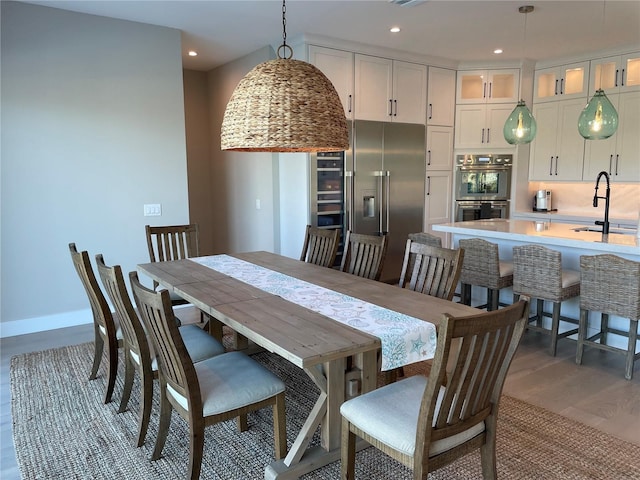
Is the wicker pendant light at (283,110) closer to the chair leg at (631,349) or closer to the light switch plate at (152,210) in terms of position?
Result: the chair leg at (631,349)

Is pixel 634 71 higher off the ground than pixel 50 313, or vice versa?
pixel 634 71

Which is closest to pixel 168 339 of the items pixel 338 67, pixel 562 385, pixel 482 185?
pixel 562 385

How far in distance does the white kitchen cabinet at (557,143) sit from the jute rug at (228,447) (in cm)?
389

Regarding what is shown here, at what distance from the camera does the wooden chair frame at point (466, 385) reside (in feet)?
4.68

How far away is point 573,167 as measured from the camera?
5.62m

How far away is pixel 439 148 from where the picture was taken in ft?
19.3

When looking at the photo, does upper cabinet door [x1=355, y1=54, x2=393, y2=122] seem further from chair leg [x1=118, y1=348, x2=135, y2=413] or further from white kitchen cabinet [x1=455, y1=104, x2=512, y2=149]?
chair leg [x1=118, y1=348, x2=135, y2=413]

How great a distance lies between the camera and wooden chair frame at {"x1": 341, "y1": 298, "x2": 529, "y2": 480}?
143 centimetres

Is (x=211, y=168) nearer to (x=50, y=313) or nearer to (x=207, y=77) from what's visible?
(x=207, y=77)

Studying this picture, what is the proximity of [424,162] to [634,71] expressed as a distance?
240cm

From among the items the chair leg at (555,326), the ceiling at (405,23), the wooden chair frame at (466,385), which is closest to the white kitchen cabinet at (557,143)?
the ceiling at (405,23)

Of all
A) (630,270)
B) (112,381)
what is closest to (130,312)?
(112,381)

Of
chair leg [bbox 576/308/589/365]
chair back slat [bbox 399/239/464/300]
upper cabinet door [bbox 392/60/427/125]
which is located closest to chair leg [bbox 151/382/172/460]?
chair back slat [bbox 399/239/464/300]

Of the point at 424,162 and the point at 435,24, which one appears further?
the point at 424,162
